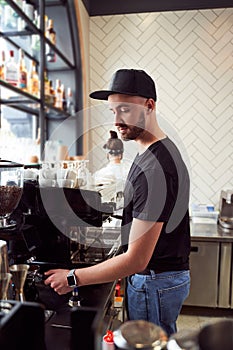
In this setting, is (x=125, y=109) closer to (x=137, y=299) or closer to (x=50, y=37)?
(x=137, y=299)

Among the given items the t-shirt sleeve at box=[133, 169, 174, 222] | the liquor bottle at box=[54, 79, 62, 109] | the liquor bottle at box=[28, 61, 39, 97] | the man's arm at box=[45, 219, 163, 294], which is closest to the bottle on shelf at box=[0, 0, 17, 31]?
the liquor bottle at box=[28, 61, 39, 97]

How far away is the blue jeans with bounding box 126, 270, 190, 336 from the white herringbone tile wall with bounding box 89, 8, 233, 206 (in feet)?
7.45

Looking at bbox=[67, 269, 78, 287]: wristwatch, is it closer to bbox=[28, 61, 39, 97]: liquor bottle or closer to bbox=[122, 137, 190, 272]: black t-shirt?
bbox=[122, 137, 190, 272]: black t-shirt

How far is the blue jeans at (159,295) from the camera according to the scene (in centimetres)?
154

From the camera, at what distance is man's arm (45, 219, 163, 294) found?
1255mm

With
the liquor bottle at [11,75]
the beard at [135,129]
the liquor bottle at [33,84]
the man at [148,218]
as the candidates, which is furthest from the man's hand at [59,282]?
the liquor bottle at [33,84]

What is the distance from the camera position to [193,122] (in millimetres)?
3717

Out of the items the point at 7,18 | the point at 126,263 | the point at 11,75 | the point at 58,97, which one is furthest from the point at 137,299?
the point at 58,97

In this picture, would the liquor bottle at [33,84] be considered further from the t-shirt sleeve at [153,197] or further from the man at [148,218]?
the t-shirt sleeve at [153,197]

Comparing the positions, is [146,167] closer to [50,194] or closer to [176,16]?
[50,194]

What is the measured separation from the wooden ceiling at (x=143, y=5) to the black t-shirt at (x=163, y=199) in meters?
2.73

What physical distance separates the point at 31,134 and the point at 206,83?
188 cm

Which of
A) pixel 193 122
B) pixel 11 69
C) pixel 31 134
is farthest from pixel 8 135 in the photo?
Answer: pixel 193 122

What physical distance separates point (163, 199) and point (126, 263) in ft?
0.87
